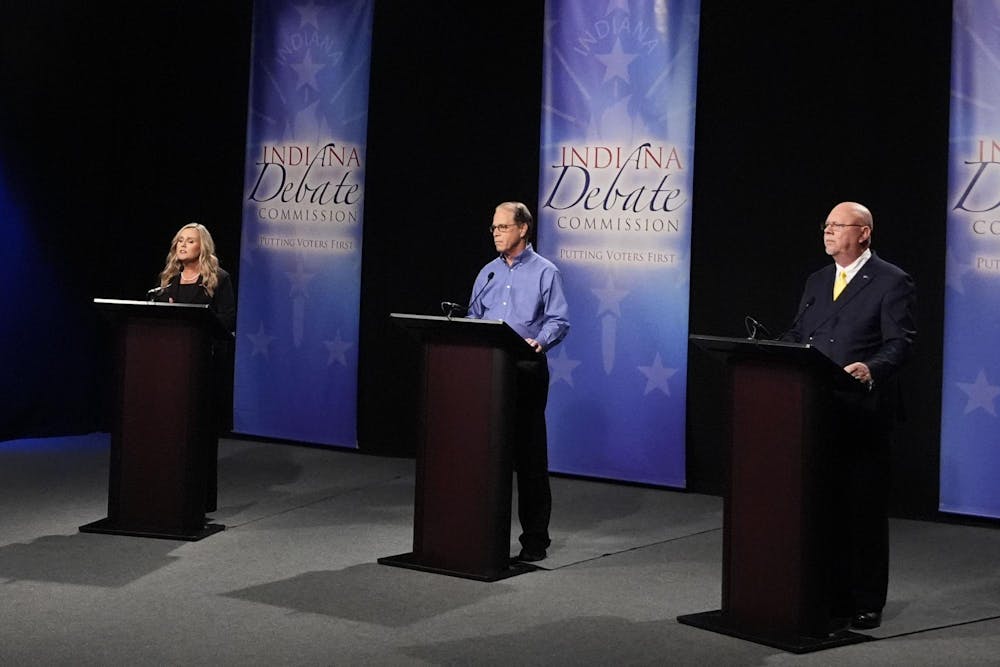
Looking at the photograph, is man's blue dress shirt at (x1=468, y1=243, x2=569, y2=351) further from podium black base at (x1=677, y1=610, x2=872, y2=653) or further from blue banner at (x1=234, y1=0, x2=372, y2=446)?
blue banner at (x1=234, y1=0, x2=372, y2=446)

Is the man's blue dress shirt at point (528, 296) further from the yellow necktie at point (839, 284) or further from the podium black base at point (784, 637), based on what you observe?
the podium black base at point (784, 637)

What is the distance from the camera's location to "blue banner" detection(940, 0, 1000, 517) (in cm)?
632

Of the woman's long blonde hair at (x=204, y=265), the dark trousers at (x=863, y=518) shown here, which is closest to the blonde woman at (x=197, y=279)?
the woman's long blonde hair at (x=204, y=265)

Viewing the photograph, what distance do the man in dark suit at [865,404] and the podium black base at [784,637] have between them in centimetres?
19

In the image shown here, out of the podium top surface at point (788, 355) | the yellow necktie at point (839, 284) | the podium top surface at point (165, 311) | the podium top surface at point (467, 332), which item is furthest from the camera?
the podium top surface at point (165, 311)

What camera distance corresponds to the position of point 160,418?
5.82m

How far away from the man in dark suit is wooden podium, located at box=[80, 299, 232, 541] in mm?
2633

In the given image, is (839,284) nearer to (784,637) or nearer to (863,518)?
(863,518)

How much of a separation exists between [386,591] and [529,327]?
4.24 feet

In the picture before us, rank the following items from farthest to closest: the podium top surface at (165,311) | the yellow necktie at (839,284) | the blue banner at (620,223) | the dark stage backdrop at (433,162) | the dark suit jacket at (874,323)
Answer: the blue banner at (620,223), the dark stage backdrop at (433,162), the podium top surface at (165,311), the yellow necktie at (839,284), the dark suit jacket at (874,323)

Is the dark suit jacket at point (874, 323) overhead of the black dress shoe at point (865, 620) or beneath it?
overhead

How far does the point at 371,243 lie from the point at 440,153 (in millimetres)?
715

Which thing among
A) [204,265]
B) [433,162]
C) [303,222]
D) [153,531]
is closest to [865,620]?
[153,531]

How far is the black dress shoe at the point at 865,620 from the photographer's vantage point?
180 inches
